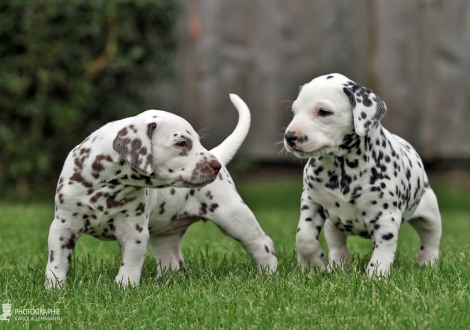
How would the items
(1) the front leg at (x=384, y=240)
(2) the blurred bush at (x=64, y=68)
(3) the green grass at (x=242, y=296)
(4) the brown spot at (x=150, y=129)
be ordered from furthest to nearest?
(2) the blurred bush at (x=64, y=68)
(1) the front leg at (x=384, y=240)
(4) the brown spot at (x=150, y=129)
(3) the green grass at (x=242, y=296)

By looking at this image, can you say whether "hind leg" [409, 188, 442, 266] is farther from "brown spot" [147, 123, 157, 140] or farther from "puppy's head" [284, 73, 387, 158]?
"brown spot" [147, 123, 157, 140]

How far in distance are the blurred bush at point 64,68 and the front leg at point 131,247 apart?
16.5ft

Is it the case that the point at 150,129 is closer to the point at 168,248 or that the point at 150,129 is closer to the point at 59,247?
the point at 59,247

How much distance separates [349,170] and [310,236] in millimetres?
536

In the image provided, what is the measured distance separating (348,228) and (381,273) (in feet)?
1.75

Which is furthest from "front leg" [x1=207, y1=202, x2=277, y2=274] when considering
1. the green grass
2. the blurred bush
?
the blurred bush

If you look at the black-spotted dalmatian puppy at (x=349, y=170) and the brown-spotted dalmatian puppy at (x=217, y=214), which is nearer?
the black-spotted dalmatian puppy at (x=349, y=170)

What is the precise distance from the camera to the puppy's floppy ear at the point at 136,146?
177 inches

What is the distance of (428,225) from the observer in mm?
5664

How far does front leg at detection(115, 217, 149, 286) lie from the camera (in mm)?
4699

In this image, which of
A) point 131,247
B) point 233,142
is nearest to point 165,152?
point 131,247

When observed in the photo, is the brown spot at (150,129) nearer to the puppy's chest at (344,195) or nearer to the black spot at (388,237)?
the puppy's chest at (344,195)

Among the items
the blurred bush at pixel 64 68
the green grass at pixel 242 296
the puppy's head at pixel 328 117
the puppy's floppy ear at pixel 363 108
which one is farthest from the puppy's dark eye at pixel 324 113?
the blurred bush at pixel 64 68

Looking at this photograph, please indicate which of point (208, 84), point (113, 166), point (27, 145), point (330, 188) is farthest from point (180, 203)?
point (208, 84)
